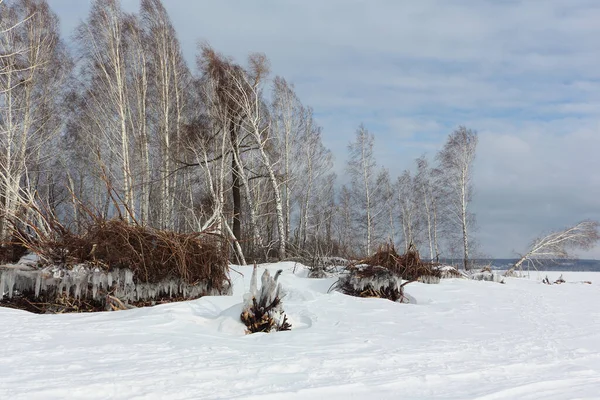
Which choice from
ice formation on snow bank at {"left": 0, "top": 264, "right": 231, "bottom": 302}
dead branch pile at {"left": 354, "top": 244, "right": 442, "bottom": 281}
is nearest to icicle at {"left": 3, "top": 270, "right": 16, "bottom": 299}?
ice formation on snow bank at {"left": 0, "top": 264, "right": 231, "bottom": 302}

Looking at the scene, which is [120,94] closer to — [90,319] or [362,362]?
[90,319]

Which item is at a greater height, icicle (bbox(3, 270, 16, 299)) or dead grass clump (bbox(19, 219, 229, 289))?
dead grass clump (bbox(19, 219, 229, 289))

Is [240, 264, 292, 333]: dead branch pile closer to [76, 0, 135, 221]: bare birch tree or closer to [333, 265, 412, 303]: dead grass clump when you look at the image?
[333, 265, 412, 303]: dead grass clump

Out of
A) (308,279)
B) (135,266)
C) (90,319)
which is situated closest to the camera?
(90,319)

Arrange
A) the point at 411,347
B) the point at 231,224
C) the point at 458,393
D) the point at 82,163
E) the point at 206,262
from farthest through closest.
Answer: the point at 82,163, the point at 231,224, the point at 206,262, the point at 411,347, the point at 458,393

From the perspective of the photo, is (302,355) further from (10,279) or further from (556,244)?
(556,244)

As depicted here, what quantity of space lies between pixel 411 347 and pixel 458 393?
1254 millimetres

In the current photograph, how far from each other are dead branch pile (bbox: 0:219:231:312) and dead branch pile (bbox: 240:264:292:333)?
1.40m

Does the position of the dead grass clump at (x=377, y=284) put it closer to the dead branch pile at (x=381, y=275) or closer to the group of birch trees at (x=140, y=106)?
the dead branch pile at (x=381, y=275)

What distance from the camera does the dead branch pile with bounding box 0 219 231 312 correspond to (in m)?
5.14

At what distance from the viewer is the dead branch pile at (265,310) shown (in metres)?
4.41

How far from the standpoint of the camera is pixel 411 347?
3.87 m

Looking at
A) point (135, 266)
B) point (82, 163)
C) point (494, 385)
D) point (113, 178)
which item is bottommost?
point (494, 385)

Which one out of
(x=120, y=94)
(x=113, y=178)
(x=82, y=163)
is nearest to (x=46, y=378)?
(x=120, y=94)
